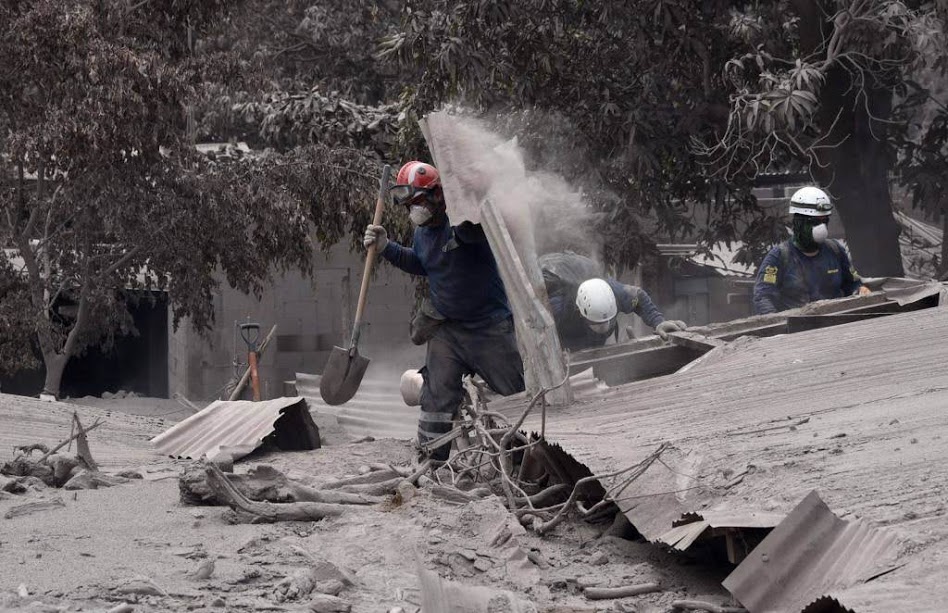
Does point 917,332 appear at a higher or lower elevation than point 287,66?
lower

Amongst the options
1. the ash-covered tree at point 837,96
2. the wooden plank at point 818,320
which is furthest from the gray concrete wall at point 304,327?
the wooden plank at point 818,320

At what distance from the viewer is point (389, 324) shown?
15617 mm

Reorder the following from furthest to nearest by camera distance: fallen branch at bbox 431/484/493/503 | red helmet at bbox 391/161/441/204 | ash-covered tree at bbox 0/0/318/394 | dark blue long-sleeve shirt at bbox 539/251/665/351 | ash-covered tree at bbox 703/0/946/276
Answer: ash-covered tree at bbox 0/0/318/394
ash-covered tree at bbox 703/0/946/276
dark blue long-sleeve shirt at bbox 539/251/665/351
red helmet at bbox 391/161/441/204
fallen branch at bbox 431/484/493/503

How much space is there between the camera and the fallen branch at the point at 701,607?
3.51m

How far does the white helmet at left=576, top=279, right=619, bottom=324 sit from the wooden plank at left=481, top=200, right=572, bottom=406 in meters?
1.70

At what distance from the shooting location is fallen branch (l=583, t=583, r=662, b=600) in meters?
3.94

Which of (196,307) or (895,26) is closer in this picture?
(895,26)

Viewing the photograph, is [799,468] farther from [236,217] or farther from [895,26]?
[236,217]

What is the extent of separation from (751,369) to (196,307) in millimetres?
7370

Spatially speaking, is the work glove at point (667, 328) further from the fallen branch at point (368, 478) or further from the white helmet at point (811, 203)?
the fallen branch at point (368, 478)

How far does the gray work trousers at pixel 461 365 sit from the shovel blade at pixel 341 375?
49 centimetres

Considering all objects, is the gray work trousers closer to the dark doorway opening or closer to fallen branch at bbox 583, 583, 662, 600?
fallen branch at bbox 583, 583, 662, 600

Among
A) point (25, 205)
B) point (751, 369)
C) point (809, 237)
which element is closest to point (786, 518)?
point (751, 369)

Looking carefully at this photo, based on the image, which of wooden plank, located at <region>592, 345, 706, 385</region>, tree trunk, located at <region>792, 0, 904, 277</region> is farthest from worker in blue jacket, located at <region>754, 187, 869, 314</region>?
tree trunk, located at <region>792, 0, 904, 277</region>
